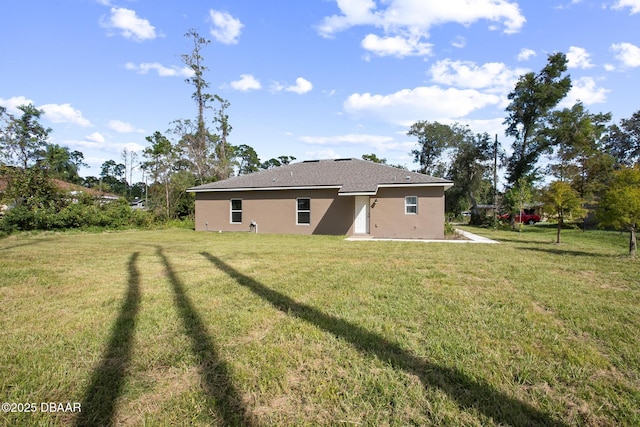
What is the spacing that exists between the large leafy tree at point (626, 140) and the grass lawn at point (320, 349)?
41584 mm

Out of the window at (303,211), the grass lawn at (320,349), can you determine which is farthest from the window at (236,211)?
the grass lawn at (320,349)

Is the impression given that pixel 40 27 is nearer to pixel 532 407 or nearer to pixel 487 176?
pixel 532 407

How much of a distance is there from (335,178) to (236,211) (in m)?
5.87

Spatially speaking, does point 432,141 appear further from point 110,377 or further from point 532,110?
point 110,377

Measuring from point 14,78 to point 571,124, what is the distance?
1432 inches

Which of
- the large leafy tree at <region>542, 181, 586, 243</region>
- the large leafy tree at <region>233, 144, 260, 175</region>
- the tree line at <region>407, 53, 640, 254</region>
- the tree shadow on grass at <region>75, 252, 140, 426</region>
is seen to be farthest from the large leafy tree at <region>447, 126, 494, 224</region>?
the large leafy tree at <region>233, 144, 260, 175</region>

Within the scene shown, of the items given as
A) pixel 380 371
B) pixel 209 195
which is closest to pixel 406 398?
pixel 380 371

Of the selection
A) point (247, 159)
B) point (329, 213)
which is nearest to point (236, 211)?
point (329, 213)

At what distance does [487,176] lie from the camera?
32406 millimetres

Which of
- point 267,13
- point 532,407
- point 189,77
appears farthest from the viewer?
point 189,77

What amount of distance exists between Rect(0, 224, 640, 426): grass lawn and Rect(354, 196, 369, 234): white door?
889 cm

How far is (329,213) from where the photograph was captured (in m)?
15.0

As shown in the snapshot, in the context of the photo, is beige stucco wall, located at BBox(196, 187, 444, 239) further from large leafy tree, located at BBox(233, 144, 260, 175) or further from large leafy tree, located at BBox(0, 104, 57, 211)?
large leafy tree, located at BBox(233, 144, 260, 175)

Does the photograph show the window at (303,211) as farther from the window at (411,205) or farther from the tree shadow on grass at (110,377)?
the tree shadow on grass at (110,377)
